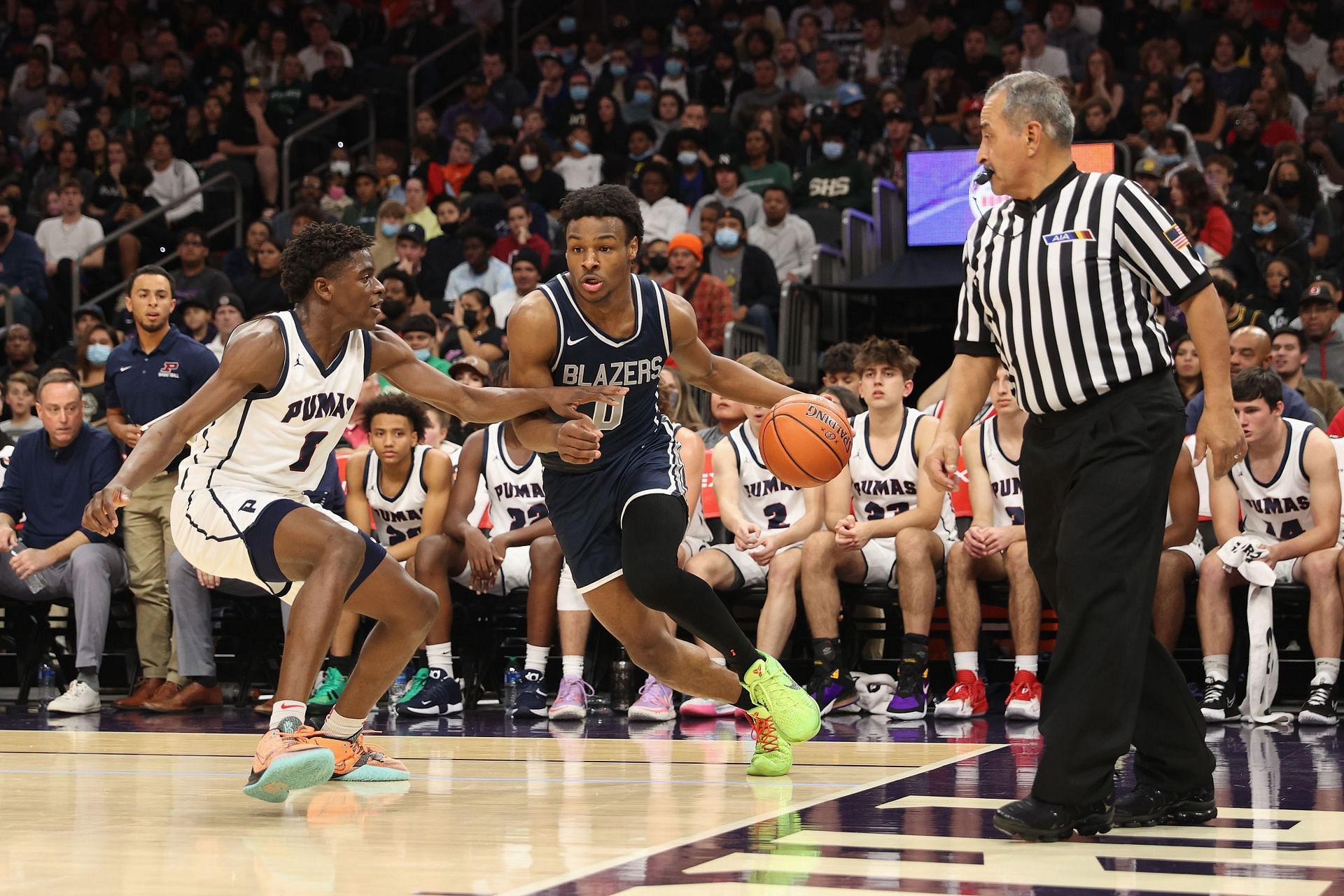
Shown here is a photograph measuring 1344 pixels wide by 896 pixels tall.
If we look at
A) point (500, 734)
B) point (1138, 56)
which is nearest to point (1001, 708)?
point (500, 734)

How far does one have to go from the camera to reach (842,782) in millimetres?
4785

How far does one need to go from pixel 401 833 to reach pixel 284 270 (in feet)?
5.87

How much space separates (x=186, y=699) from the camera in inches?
307

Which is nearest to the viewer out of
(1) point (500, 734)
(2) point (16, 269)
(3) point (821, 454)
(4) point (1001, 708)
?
(3) point (821, 454)

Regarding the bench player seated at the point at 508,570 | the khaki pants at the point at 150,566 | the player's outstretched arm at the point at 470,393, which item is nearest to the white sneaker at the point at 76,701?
the khaki pants at the point at 150,566

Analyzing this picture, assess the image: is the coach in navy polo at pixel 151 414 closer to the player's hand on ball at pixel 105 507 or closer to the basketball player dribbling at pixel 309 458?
the basketball player dribbling at pixel 309 458

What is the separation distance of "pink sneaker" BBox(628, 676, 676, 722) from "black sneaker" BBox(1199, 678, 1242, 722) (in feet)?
7.33

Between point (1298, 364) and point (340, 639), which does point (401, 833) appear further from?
point (1298, 364)

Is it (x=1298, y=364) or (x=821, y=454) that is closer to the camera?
(x=821, y=454)

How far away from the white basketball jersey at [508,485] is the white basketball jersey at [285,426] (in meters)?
2.95

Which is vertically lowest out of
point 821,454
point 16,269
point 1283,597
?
point 1283,597

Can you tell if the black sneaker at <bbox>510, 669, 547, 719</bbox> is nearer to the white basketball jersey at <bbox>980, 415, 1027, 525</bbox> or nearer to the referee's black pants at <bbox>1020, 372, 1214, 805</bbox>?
the white basketball jersey at <bbox>980, 415, 1027, 525</bbox>

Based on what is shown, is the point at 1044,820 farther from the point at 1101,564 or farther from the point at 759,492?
the point at 759,492

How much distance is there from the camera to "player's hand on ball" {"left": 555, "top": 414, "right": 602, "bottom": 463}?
15.1 feet
